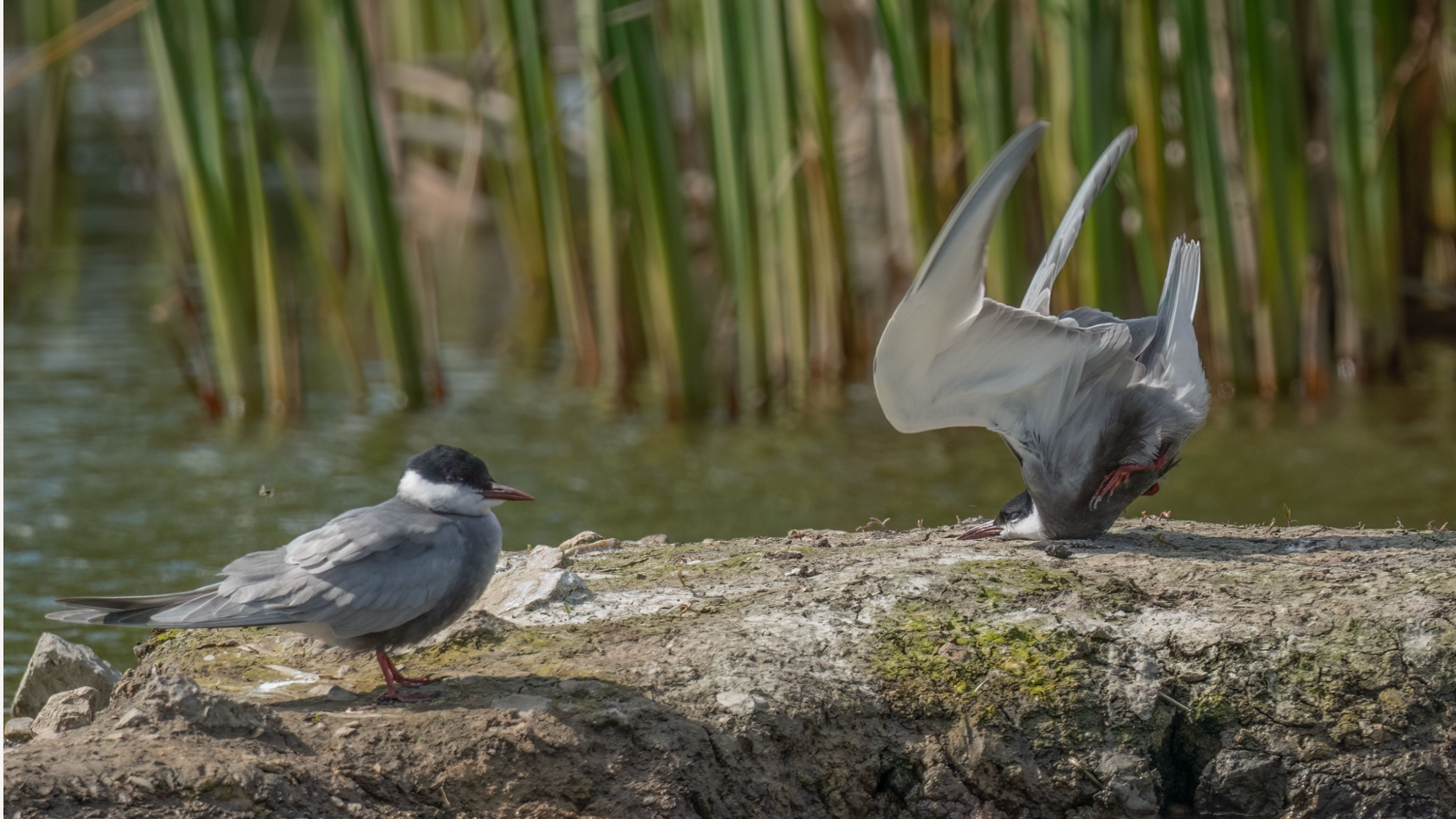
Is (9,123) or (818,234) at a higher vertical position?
(9,123)

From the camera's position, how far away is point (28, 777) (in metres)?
3.00

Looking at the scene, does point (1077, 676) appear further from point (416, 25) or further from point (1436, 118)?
point (416, 25)

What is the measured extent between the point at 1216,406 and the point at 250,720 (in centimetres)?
623

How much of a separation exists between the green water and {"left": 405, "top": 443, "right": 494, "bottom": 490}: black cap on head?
2545mm

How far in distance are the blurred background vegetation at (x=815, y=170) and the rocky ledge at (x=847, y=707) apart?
358cm

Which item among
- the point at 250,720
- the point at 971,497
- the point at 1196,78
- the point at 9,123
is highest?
the point at 9,123

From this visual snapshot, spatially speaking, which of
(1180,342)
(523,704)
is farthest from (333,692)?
(1180,342)

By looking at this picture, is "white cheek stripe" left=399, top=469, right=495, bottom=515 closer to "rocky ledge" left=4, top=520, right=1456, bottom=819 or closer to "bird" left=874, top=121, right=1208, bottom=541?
"rocky ledge" left=4, top=520, right=1456, bottom=819

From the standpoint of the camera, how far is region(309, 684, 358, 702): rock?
3523 millimetres

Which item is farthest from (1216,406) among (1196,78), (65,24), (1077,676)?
(65,24)

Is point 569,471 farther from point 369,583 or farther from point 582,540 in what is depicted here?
point 369,583

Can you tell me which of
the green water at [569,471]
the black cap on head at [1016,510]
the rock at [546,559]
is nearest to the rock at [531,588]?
the rock at [546,559]

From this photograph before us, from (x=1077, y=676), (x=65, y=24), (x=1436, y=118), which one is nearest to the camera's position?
(x=1077, y=676)

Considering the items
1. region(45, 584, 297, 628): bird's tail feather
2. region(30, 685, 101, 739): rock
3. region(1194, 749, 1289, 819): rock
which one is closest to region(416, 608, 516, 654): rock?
region(45, 584, 297, 628): bird's tail feather
